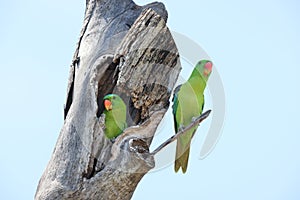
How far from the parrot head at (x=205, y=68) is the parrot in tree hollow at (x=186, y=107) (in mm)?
16

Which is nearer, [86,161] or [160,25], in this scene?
[86,161]

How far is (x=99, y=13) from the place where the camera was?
318cm

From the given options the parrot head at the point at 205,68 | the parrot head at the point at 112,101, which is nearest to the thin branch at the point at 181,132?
the parrot head at the point at 205,68

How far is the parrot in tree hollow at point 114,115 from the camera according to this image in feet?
9.36

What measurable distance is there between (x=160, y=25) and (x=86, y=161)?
2.91ft

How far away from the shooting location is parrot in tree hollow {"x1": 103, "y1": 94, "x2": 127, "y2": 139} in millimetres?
2854

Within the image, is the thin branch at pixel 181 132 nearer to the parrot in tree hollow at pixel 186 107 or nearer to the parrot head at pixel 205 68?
the parrot in tree hollow at pixel 186 107

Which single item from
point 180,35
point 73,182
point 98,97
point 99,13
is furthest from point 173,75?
point 73,182

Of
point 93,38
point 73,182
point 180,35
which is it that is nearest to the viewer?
point 73,182

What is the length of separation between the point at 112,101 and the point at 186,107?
1.47 feet

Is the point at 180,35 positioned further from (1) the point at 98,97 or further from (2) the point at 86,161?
(2) the point at 86,161

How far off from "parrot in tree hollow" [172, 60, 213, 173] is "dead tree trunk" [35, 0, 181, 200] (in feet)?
0.27

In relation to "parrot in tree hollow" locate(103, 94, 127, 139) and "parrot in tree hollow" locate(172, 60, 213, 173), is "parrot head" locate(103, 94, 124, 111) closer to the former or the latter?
"parrot in tree hollow" locate(103, 94, 127, 139)

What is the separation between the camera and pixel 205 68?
9.27 feet
